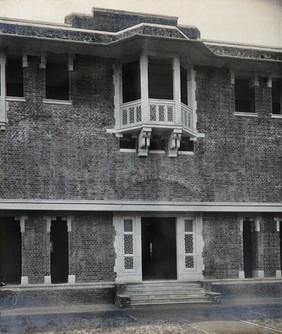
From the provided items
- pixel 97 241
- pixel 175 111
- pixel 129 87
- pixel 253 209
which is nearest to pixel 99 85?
pixel 129 87

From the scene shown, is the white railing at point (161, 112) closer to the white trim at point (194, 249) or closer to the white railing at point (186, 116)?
the white railing at point (186, 116)

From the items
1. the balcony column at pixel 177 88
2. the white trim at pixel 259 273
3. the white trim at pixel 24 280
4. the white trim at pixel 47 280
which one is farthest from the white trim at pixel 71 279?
the white trim at pixel 259 273

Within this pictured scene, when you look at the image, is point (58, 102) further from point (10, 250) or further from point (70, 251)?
point (10, 250)

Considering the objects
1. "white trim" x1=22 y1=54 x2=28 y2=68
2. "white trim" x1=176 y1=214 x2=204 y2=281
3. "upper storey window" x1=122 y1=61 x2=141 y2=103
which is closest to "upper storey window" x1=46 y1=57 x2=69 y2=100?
"white trim" x1=22 y1=54 x2=28 y2=68

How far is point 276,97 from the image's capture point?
57.2 feet

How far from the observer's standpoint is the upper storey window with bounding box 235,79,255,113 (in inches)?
675

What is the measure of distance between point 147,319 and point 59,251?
3344mm

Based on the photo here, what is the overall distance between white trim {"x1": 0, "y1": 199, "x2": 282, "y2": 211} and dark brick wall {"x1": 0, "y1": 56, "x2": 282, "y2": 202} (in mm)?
157

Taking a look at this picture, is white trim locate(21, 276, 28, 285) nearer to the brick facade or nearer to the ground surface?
the brick facade

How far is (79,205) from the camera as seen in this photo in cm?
1525

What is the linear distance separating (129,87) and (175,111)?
148cm

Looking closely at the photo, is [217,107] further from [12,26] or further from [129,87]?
[12,26]

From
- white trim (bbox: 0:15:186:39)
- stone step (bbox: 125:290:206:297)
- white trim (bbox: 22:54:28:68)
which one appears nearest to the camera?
white trim (bbox: 0:15:186:39)

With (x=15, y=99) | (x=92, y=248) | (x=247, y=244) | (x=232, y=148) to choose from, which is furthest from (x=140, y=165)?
(x=247, y=244)
